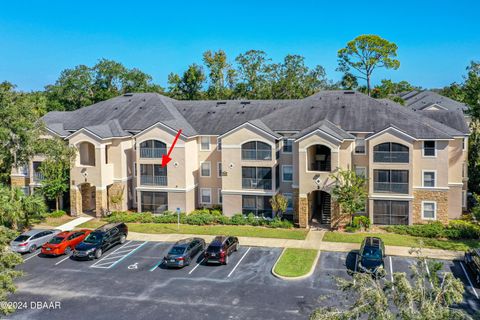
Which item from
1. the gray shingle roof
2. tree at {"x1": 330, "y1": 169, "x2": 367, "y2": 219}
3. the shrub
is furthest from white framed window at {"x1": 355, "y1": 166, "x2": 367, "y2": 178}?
the shrub

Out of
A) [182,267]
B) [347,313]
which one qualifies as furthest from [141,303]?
[347,313]

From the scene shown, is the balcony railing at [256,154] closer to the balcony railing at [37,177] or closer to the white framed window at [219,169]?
the white framed window at [219,169]

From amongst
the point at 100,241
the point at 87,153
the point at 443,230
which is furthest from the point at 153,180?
the point at 443,230

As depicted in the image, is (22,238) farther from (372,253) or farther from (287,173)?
(372,253)

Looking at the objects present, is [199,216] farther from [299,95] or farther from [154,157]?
[299,95]

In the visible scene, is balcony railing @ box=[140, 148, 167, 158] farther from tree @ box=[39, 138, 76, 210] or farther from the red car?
the red car

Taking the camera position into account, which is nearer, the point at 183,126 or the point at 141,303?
the point at 141,303

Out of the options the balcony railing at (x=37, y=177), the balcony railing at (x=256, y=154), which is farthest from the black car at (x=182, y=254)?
the balcony railing at (x=37, y=177)
